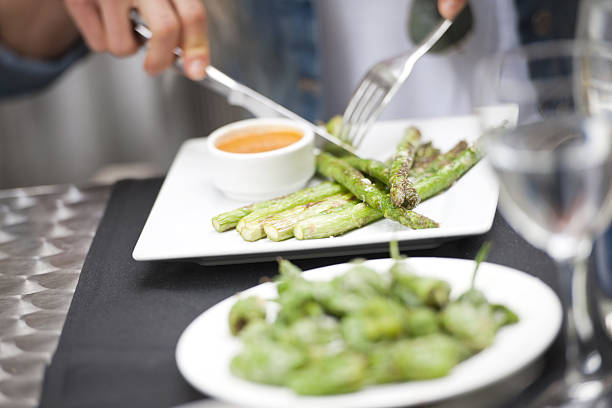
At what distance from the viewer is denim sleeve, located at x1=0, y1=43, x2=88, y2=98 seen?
3.25 m

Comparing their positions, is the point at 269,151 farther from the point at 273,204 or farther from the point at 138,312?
the point at 138,312

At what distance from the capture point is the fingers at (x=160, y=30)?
2438mm

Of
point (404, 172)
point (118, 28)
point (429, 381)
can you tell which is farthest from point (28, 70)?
point (429, 381)

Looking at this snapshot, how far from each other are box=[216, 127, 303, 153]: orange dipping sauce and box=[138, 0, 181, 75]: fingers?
1.17ft

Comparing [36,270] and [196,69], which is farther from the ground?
[196,69]

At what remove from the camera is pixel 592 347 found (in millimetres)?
1271

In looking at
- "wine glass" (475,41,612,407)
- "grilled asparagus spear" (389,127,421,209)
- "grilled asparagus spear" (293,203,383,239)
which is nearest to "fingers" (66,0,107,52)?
"grilled asparagus spear" (389,127,421,209)

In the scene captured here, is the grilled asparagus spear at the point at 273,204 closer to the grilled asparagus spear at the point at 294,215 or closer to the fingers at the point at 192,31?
the grilled asparagus spear at the point at 294,215

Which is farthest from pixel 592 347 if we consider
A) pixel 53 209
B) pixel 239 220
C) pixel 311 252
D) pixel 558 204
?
pixel 53 209

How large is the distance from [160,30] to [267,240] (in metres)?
0.96

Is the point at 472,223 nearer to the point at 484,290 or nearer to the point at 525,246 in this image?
the point at 525,246

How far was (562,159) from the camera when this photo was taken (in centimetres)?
103

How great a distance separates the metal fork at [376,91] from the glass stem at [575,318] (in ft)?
4.11

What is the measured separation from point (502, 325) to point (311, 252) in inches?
23.0
